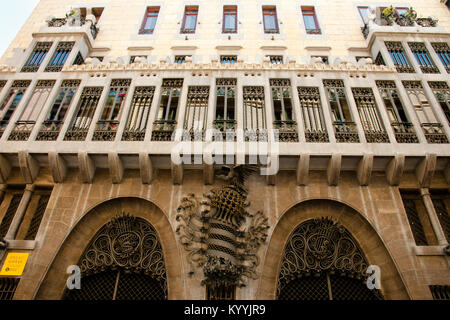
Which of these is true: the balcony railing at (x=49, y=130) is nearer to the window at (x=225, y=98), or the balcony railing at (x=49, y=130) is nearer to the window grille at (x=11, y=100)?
the window grille at (x=11, y=100)

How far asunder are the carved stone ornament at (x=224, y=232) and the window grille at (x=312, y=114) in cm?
262

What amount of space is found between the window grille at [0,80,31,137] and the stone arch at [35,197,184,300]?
490cm

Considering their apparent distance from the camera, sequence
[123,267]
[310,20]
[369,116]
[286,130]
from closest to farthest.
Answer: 1. [123,267]
2. [286,130]
3. [369,116]
4. [310,20]

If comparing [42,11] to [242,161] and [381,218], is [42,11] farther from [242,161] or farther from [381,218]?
[381,218]

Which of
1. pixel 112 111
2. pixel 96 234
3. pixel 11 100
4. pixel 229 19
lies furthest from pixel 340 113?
pixel 11 100

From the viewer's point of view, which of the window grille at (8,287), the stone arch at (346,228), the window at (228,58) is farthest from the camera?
the window at (228,58)

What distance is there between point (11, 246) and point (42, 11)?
15.0 metres

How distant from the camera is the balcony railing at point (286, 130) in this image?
35.5 feet

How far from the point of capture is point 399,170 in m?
10.4

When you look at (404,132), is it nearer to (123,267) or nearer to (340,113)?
(340,113)

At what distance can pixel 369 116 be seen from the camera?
11516 mm

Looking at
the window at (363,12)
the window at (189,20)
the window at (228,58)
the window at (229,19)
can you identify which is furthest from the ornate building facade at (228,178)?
the window at (229,19)

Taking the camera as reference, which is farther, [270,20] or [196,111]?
[270,20]

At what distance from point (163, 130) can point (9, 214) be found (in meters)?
6.20
